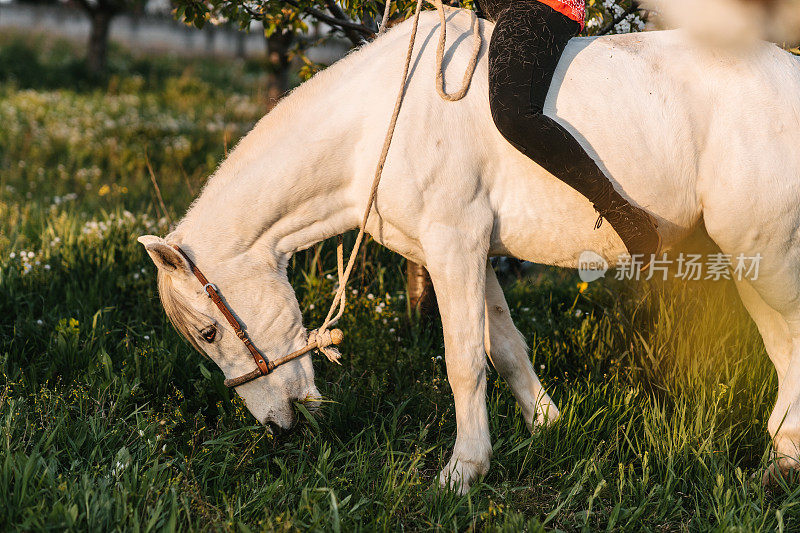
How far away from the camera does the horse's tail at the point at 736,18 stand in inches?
119

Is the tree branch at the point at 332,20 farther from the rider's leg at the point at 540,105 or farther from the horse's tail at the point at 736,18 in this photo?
the horse's tail at the point at 736,18

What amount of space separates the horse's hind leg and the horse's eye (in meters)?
1.34

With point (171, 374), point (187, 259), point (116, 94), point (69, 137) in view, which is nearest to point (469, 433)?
point (187, 259)

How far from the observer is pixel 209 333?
319 cm

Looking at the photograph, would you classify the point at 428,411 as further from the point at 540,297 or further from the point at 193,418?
the point at 540,297

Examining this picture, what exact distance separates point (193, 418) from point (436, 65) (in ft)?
6.92

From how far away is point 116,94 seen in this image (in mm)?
16078

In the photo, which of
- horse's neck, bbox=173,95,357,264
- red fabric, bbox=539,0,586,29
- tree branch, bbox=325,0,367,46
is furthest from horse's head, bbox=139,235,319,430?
tree branch, bbox=325,0,367,46

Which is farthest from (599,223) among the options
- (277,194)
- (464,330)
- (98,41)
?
(98,41)

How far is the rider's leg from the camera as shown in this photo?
9.64ft

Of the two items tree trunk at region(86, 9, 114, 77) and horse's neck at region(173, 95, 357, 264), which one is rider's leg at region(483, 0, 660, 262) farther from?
tree trunk at region(86, 9, 114, 77)

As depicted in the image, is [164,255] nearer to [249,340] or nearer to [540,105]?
[249,340]

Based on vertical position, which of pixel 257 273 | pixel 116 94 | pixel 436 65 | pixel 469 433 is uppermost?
→ pixel 436 65

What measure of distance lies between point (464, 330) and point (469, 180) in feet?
2.10
